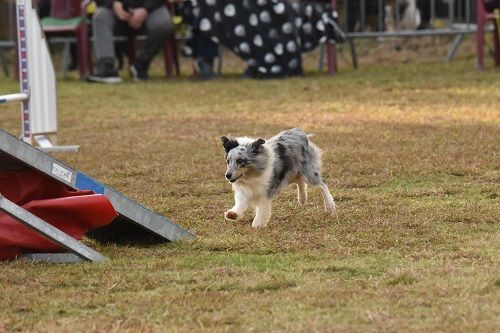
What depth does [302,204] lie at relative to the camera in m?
7.39

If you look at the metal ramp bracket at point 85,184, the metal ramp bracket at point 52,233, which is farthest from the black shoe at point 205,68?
the metal ramp bracket at point 52,233

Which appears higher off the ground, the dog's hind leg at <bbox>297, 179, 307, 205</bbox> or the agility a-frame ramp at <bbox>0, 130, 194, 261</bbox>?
the agility a-frame ramp at <bbox>0, 130, 194, 261</bbox>

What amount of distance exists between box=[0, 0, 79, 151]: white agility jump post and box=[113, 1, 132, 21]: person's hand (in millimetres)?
6809

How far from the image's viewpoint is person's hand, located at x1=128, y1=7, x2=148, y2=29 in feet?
55.2

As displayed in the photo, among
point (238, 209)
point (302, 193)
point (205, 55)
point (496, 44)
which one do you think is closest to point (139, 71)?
point (205, 55)

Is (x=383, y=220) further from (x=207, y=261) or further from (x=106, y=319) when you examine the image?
(x=106, y=319)

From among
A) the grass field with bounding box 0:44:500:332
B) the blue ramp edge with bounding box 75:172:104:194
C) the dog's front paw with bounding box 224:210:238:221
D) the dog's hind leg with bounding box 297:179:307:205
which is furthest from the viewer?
the dog's hind leg with bounding box 297:179:307:205

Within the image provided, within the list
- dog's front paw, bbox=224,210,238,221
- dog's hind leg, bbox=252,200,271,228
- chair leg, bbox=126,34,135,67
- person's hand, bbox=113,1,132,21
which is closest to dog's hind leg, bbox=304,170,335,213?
dog's hind leg, bbox=252,200,271,228

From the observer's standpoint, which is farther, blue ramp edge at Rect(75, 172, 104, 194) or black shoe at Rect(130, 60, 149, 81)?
black shoe at Rect(130, 60, 149, 81)

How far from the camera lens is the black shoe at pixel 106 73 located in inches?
669

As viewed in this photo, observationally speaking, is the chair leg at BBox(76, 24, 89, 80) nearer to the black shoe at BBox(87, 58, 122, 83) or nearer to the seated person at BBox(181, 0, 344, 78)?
the black shoe at BBox(87, 58, 122, 83)

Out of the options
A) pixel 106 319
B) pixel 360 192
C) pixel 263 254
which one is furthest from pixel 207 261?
pixel 360 192

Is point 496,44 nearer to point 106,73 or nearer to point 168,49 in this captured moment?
point 168,49

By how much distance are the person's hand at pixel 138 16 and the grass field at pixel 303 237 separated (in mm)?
3801
